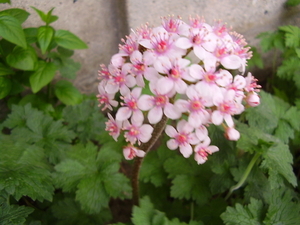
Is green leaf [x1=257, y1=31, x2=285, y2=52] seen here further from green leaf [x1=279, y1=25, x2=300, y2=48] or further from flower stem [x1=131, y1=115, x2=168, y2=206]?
flower stem [x1=131, y1=115, x2=168, y2=206]

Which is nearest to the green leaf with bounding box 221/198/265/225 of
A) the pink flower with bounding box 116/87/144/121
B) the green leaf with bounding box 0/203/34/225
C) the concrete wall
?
the pink flower with bounding box 116/87/144/121

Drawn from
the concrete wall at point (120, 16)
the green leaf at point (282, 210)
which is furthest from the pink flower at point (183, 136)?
the concrete wall at point (120, 16)

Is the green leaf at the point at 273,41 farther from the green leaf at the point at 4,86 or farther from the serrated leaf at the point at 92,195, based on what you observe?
the green leaf at the point at 4,86

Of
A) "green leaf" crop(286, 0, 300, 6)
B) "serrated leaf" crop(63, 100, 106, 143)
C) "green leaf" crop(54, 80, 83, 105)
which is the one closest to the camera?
"serrated leaf" crop(63, 100, 106, 143)

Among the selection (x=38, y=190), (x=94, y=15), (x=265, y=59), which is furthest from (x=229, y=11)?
→ (x=38, y=190)

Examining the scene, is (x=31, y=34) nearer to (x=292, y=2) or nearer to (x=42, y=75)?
(x=42, y=75)
